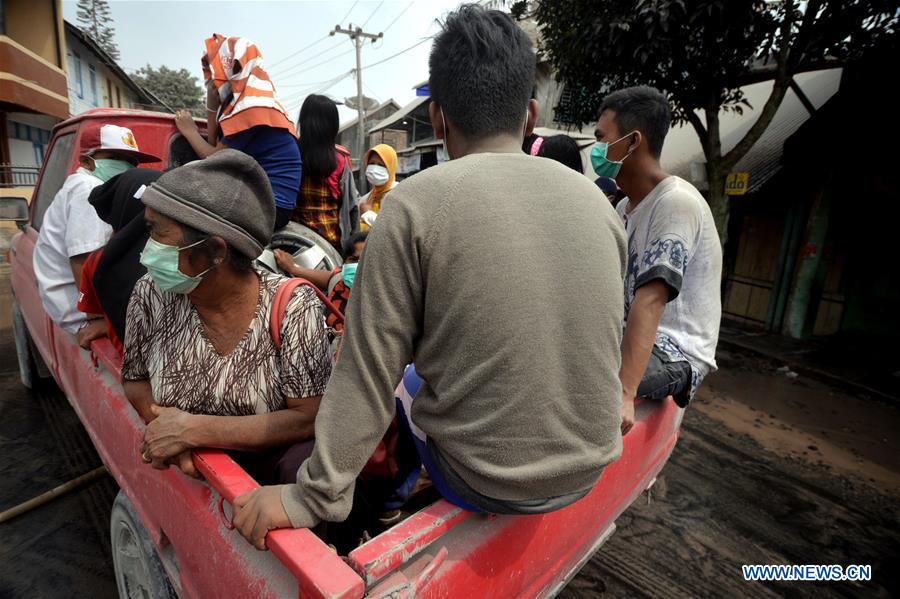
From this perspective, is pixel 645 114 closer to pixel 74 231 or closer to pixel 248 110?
pixel 248 110

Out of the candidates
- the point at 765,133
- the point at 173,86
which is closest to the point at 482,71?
the point at 765,133

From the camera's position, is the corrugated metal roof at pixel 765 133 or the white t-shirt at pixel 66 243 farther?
the corrugated metal roof at pixel 765 133

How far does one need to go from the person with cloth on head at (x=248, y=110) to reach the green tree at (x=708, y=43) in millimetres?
4414

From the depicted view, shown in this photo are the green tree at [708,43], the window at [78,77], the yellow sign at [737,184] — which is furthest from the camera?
the window at [78,77]

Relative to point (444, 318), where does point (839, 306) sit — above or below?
below

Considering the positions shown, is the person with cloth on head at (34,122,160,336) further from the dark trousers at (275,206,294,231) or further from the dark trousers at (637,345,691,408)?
the dark trousers at (637,345,691,408)

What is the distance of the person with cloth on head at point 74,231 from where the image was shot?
2.57 metres

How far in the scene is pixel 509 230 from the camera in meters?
1.08

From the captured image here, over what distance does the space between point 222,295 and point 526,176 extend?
42.1 inches

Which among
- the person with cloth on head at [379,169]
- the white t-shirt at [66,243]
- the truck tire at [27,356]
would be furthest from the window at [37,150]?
the white t-shirt at [66,243]

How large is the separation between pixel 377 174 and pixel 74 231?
2.16 metres

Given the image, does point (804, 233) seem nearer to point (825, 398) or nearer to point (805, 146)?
point (805, 146)

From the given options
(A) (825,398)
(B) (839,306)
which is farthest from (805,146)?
(A) (825,398)

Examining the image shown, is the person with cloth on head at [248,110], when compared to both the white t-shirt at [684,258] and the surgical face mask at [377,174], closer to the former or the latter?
the surgical face mask at [377,174]
